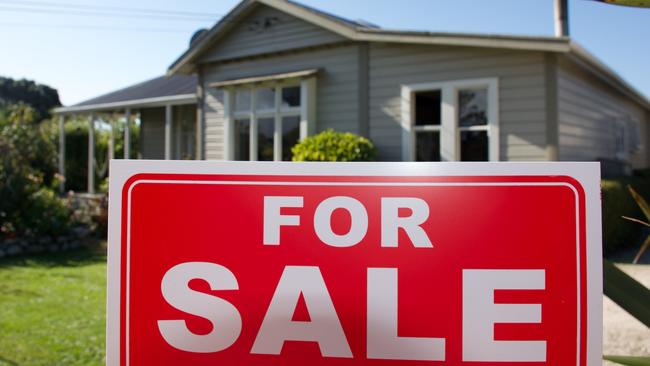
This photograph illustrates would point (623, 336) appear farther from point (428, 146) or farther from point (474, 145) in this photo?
point (428, 146)

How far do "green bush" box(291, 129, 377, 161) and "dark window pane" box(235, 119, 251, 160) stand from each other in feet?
7.71

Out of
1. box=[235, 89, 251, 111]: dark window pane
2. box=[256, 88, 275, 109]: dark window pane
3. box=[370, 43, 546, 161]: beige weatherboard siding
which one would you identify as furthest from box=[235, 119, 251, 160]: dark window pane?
box=[370, 43, 546, 161]: beige weatherboard siding

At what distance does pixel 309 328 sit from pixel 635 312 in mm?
733

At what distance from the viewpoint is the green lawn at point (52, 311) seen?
4223mm

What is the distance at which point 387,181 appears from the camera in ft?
3.56

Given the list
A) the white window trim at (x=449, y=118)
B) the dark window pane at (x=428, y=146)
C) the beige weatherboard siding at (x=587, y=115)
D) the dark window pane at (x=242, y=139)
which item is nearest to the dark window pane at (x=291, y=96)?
the dark window pane at (x=242, y=139)

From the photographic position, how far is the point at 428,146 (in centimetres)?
899

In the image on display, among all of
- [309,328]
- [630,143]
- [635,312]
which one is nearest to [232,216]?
[309,328]

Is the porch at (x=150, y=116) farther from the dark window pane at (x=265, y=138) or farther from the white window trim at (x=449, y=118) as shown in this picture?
the white window trim at (x=449, y=118)

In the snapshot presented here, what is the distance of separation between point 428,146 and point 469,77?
1.33 metres

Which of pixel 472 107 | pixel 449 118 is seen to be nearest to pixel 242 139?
pixel 449 118

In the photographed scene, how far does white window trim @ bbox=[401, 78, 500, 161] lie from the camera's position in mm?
8141

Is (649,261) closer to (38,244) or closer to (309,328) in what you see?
(309,328)

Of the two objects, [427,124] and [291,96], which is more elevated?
[291,96]
